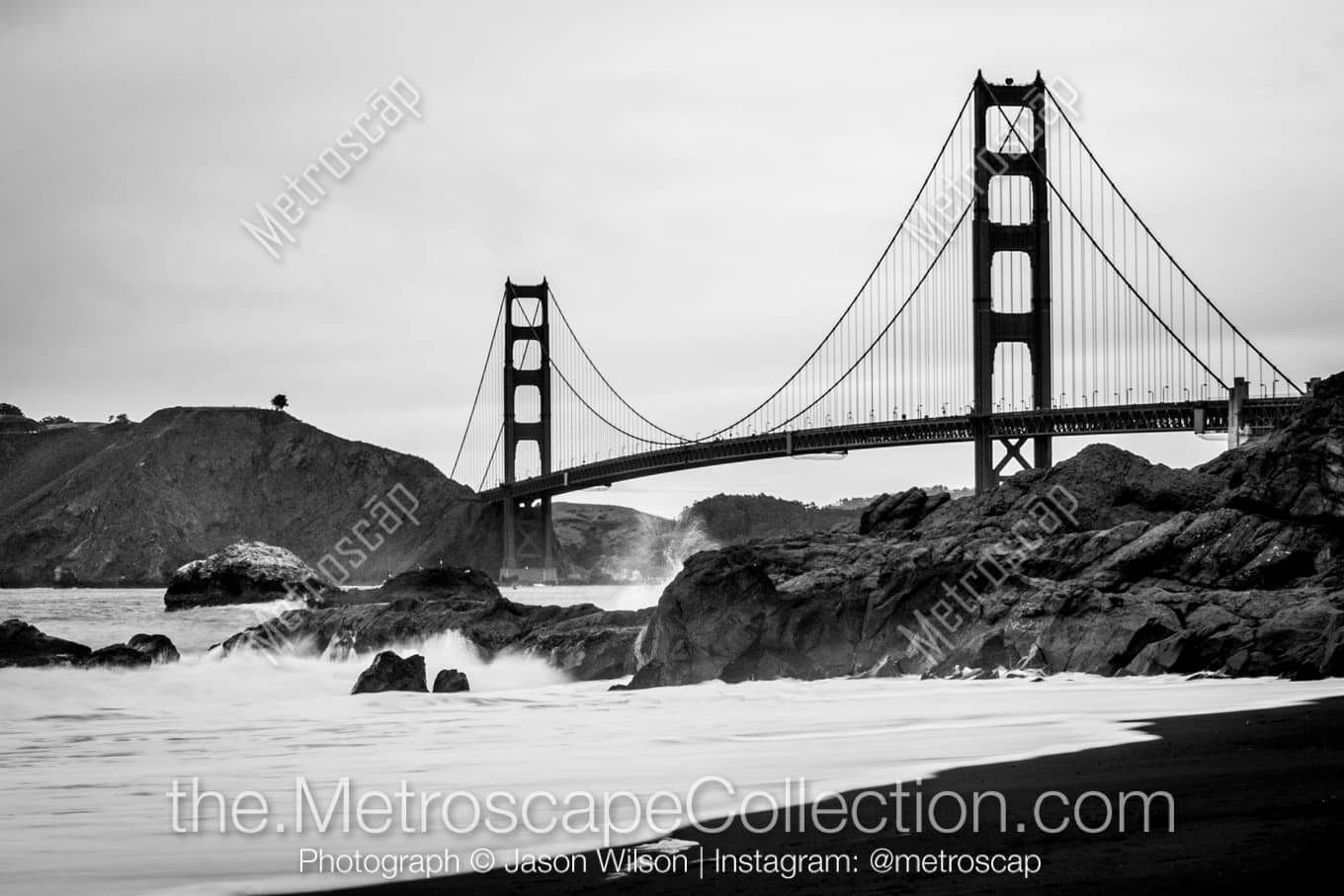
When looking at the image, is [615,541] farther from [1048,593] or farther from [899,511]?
[1048,593]

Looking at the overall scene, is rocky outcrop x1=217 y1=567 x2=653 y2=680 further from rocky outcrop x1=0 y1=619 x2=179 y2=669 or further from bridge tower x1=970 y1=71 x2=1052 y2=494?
bridge tower x1=970 y1=71 x2=1052 y2=494

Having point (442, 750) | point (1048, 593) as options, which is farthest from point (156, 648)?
point (1048, 593)

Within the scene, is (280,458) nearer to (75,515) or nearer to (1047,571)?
(75,515)

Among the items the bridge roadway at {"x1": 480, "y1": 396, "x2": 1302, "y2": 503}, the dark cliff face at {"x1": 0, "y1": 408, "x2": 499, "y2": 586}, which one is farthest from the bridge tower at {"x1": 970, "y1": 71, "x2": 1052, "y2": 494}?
the dark cliff face at {"x1": 0, "y1": 408, "x2": 499, "y2": 586}

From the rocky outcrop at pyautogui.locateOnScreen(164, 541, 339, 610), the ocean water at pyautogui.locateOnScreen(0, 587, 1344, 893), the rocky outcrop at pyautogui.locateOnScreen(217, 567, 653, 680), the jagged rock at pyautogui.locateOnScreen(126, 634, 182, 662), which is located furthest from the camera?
the rocky outcrop at pyautogui.locateOnScreen(164, 541, 339, 610)

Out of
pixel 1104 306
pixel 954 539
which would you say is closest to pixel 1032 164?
pixel 1104 306

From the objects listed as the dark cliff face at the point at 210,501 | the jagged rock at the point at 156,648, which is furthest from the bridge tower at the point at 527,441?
the jagged rock at the point at 156,648

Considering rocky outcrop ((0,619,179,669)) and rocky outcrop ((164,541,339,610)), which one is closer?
rocky outcrop ((0,619,179,669))
